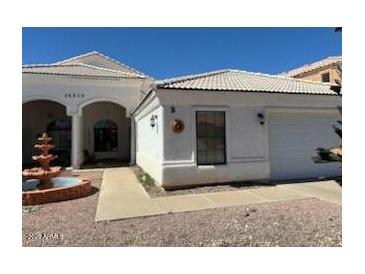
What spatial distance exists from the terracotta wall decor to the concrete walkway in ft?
7.19

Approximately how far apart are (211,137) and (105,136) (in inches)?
533

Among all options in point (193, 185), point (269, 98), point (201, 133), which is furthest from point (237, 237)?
point (269, 98)

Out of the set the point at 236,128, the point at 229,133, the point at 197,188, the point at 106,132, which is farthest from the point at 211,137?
the point at 106,132

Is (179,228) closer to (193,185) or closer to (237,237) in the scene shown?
(237,237)

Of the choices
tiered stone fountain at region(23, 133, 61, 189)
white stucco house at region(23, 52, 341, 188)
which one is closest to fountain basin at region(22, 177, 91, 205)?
tiered stone fountain at region(23, 133, 61, 189)

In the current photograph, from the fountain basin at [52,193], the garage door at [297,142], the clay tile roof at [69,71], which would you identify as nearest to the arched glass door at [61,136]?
the clay tile roof at [69,71]

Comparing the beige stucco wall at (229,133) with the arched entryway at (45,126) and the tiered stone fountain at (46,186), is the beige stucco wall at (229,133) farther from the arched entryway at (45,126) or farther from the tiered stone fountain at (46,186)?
the arched entryway at (45,126)

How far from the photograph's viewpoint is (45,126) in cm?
2089

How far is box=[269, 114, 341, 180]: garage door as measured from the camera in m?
11.1

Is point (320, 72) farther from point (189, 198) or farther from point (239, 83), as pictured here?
point (189, 198)

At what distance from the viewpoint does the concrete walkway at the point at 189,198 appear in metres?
7.14

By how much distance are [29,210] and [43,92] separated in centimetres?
1061

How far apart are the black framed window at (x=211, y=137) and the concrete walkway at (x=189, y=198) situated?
57.6 inches

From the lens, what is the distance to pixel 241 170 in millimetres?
10289
